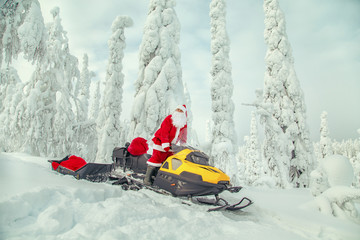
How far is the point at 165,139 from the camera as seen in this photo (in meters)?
4.50

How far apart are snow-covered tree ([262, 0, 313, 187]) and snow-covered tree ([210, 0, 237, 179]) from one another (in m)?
2.36

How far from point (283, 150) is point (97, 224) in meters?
A: 12.7

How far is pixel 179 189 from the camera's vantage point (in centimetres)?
369

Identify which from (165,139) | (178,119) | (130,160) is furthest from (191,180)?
(130,160)

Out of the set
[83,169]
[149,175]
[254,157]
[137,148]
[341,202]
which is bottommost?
[254,157]

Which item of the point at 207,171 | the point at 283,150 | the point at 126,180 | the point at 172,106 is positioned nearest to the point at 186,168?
the point at 207,171

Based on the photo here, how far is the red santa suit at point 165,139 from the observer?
4.51 m

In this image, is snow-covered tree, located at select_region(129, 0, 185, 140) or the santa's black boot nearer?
the santa's black boot

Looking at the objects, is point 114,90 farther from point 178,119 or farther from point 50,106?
point 178,119

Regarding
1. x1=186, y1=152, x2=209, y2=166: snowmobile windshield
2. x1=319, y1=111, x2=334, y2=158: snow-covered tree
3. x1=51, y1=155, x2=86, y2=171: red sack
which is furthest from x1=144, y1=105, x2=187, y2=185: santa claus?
x1=319, y1=111, x2=334, y2=158: snow-covered tree

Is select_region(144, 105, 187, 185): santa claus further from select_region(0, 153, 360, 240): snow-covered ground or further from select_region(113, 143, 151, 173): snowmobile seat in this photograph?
select_region(0, 153, 360, 240): snow-covered ground

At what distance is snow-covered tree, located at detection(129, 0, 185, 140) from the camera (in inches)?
474

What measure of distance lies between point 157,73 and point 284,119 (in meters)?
8.70

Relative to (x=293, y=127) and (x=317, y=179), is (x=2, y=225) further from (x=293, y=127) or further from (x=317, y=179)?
(x=293, y=127)
